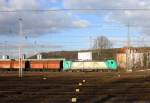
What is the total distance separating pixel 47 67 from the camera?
111188 mm

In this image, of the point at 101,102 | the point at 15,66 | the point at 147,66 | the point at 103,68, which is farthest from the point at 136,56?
the point at 101,102

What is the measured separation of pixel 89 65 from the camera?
109125mm

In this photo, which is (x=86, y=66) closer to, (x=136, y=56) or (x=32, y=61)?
(x=32, y=61)

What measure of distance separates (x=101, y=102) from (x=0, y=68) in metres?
95.8

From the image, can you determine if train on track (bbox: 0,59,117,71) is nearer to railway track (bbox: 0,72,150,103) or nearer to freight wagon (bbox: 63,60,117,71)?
freight wagon (bbox: 63,60,117,71)

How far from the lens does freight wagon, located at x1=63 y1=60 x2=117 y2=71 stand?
107 metres

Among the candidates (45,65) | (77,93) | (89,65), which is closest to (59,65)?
(45,65)

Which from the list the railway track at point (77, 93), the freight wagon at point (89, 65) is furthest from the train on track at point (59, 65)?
the railway track at point (77, 93)

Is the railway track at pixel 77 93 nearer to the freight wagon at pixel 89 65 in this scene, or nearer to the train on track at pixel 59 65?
the freight wagon at pixel 89 65

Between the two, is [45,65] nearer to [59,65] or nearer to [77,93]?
[59,65]

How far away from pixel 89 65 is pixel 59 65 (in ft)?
26.8

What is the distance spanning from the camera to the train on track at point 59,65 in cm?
10800

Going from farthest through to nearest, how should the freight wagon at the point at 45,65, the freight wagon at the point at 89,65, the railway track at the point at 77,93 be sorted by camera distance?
the freight wagon at the point at 45,65 < the freight wagon at the point at 89,65 < the railway track at the point at 77,93

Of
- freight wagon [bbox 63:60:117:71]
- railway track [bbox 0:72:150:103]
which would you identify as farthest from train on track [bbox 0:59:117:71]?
railway track [bbox 0:72:150:103]
